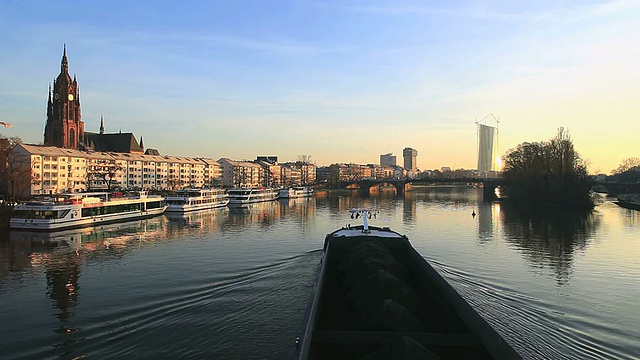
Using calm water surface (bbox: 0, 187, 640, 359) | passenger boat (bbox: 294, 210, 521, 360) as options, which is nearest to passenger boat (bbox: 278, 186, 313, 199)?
calm water surface (bbox: 0, 187, 640, 359)

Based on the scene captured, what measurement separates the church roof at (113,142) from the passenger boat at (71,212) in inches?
2822

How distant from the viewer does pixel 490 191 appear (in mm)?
97625

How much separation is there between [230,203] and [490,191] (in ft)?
187

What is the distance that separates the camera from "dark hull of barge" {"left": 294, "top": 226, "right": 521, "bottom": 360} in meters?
9.44

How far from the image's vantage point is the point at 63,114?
3863 inches

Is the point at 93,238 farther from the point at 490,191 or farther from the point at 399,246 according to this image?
the point at 490,191

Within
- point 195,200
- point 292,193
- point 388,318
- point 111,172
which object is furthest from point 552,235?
point 111,172

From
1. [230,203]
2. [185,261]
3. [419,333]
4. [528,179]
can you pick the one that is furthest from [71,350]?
[528,179]

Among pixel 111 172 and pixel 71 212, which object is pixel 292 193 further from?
pixel 71 212

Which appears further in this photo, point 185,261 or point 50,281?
point 185,261

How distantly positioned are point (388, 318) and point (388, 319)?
3cm

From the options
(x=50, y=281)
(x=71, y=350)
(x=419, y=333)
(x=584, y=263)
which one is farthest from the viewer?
(x=584, y=263)

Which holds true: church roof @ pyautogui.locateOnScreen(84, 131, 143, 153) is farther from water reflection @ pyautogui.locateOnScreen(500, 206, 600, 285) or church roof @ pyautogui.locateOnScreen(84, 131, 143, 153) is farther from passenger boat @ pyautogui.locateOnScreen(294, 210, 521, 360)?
passenger boat @ pyautogui.locateOnScreen(294, 210, 521, 360)

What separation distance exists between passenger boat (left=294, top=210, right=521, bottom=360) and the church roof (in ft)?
354
